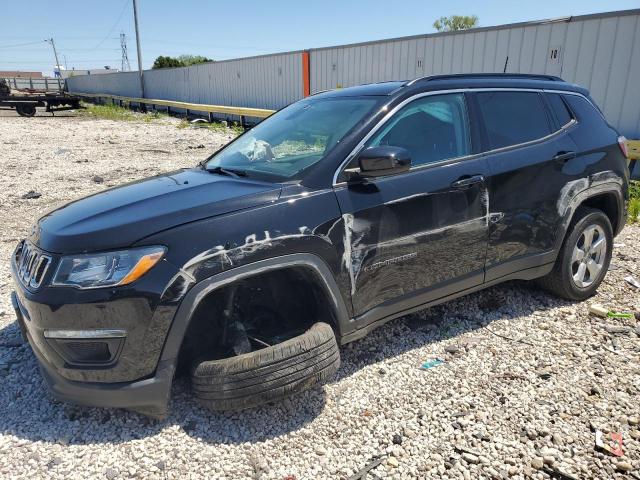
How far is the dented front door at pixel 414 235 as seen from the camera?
271cm

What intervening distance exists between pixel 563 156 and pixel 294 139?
203 centimetres

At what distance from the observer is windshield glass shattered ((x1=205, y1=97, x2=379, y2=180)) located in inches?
115

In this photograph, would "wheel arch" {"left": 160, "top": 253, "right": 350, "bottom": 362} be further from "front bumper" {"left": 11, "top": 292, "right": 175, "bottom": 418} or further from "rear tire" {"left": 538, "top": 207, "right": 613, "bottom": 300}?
"rear tire" {"left": 538, "top": 207, "right": 613, "bottom": 300}

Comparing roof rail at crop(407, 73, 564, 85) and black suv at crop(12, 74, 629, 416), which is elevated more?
roof rail at crop(407, 73, 564, 85)

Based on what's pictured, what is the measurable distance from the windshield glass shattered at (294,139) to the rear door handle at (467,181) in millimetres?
730

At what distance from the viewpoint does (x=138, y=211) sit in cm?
246

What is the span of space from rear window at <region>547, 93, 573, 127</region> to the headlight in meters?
3.18

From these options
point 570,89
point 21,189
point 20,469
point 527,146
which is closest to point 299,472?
point 20,469

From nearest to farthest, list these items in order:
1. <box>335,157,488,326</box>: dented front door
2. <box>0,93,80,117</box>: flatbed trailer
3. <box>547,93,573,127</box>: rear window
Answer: <box>335,157,488,326</box>: dented front door, <box>547,93,573,127</box>: rear window, <box>0,93,80,117</box>: flatbed trailer

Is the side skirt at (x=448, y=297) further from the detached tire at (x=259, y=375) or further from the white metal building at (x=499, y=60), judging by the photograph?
the white metal building at (x=499, y=60)

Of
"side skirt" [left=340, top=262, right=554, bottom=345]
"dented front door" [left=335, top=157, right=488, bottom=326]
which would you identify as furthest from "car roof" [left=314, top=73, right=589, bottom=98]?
"side skirt" [left=340, top=262, right=554, bottom=345]

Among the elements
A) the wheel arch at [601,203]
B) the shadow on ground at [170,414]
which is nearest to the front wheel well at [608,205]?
the wheel arch at [601,203]

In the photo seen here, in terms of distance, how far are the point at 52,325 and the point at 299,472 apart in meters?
1.38

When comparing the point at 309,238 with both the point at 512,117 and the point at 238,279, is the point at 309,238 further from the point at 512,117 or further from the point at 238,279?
the point at 512,117
